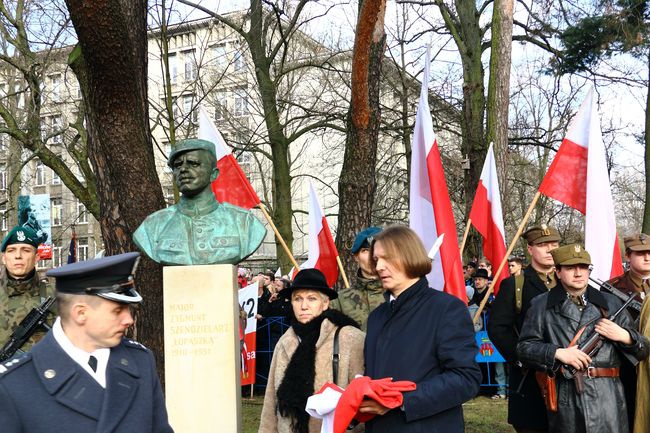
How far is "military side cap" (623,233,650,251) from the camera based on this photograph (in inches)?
205

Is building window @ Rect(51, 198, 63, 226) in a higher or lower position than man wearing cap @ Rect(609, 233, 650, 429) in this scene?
higher

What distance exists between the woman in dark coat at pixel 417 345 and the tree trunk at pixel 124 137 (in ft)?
12.5

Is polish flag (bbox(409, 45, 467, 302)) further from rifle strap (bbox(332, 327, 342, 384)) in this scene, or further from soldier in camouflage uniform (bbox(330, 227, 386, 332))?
rifle strap (bbox(332, 327, 342, 384))

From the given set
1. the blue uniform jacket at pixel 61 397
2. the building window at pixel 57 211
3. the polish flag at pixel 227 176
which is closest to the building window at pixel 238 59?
the polish flag at pixel 227 176

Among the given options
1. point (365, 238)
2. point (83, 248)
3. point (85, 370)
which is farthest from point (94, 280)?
point (83, 248)

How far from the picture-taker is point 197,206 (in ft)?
16.0

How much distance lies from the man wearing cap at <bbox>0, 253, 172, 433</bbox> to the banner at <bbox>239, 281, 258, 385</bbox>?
7347mm

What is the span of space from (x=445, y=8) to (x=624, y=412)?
13948 mm

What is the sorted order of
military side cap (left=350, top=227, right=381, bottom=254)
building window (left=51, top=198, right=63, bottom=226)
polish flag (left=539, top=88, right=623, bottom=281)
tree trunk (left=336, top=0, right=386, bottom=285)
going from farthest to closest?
building window (left=51, top=198, right=63, bottom=226) → tree trunk (left=336, top=0, right=386, bottom=285) → polish flag (left=539, top=88, right=623, bottom=281) → military side cap (left=350, top=227, right=381, bottom=254)

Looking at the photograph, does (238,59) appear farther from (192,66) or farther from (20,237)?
(20,237)

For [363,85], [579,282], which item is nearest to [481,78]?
[363,85]

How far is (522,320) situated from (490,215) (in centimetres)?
224

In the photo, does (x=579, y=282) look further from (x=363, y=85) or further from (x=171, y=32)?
(x=171, y=32)

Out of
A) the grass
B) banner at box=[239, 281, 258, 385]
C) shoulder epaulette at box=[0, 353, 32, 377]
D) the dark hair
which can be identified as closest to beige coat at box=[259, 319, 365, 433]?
the dark hair
